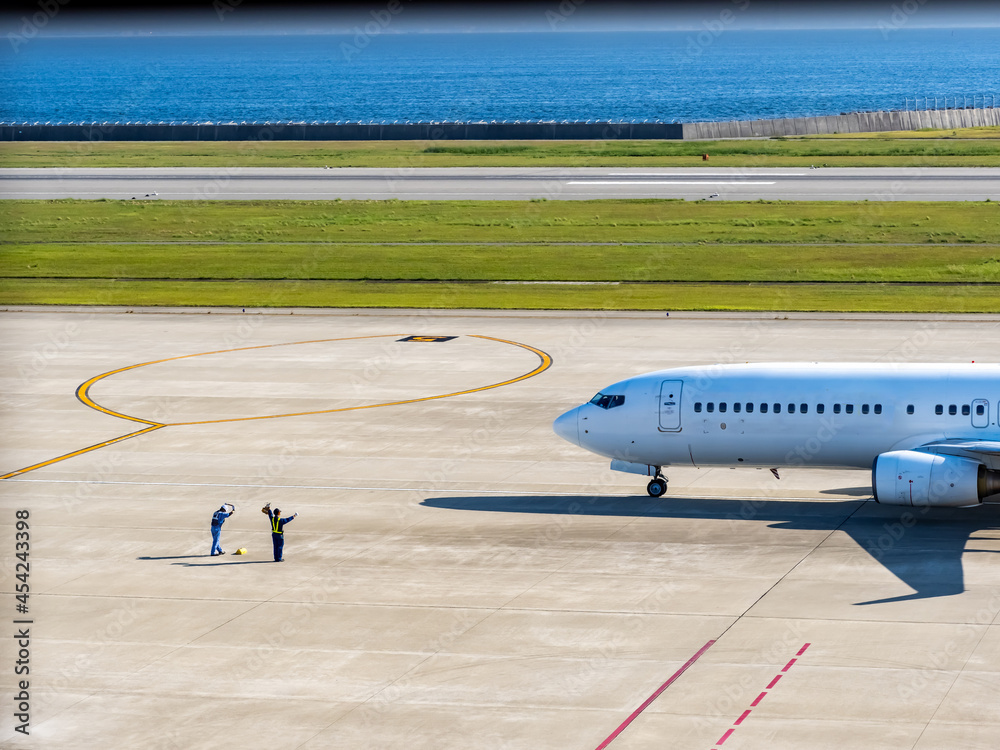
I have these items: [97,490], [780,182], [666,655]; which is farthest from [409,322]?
[780,182]

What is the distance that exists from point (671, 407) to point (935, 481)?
28.5 ft

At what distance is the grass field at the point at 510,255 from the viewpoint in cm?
8244

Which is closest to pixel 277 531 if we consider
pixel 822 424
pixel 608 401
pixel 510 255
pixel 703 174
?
pixel 608 401

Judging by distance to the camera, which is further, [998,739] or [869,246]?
[869,246]

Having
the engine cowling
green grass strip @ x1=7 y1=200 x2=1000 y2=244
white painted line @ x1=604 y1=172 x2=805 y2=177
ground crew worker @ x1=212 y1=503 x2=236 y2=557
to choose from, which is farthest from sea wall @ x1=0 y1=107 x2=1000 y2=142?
ground crew worker @ x1=212 y1=503 x2=236 y2=557

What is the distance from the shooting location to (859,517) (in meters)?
40.3

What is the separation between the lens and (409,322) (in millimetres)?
76438

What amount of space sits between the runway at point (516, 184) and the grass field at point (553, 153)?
6.51 metres

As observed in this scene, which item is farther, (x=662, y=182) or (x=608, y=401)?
(x=662, y=182)

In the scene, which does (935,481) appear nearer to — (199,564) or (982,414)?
(982,414)

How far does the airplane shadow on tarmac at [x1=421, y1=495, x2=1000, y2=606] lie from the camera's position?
34688mm

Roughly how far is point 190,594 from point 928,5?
30.6m

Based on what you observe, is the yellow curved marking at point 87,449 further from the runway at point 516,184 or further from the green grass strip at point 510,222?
the runway at point 516,184

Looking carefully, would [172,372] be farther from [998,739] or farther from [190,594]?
[998,739]
